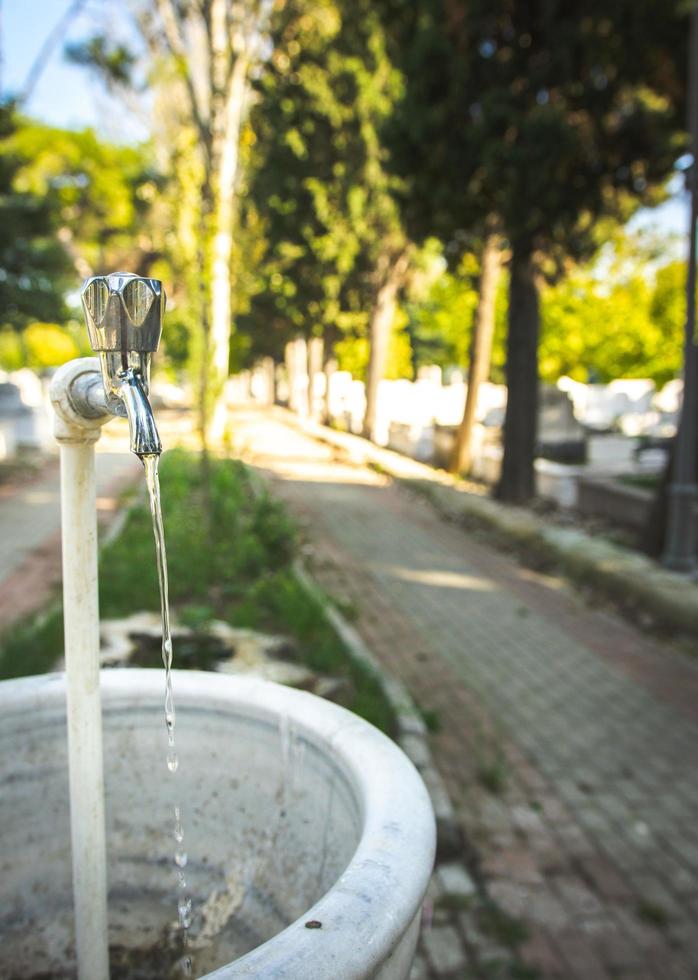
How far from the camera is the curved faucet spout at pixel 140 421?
1.19m

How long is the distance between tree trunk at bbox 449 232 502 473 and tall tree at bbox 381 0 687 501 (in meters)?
1.86

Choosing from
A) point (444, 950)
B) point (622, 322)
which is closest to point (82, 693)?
point (444, 950)

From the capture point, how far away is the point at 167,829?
75.5 inches

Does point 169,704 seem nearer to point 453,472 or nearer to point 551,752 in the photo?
point 551,752

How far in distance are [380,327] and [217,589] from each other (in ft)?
57.8

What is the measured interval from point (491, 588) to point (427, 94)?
7203 mm

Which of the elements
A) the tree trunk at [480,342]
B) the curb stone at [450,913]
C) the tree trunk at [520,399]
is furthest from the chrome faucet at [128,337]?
the tree trunk at [480,342]

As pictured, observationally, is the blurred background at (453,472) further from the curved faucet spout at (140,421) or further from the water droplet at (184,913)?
the curved faucet spout at (140,421)

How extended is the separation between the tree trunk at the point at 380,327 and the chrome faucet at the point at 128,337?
20.5 metres

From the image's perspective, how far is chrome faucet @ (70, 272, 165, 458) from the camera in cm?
121

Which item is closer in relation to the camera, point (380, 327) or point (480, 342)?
point (480, 342)

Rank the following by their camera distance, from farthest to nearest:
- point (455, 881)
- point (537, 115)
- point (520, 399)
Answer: point (520, 399)
point (537, 115)
point (455, 881)

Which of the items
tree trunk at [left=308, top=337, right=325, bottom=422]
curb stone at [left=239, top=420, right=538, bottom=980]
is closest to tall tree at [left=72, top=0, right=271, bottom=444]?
curb stone at [left=239, top=420, right=538, bottom=980]

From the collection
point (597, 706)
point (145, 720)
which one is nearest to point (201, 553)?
point (597, 706)
